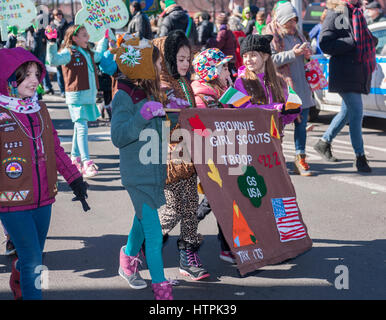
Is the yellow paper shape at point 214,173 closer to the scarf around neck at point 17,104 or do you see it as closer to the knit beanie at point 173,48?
the knit beanie at point 173,48

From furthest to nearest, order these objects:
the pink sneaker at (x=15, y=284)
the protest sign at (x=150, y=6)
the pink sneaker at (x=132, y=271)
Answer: the protest sign at (x=150, y=6) < the pink sneaker at (x=132, y=271) < the pink sneaker at (x=15, y=284)

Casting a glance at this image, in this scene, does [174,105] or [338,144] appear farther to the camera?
[338,144]

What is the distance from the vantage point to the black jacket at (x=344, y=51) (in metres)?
7.50

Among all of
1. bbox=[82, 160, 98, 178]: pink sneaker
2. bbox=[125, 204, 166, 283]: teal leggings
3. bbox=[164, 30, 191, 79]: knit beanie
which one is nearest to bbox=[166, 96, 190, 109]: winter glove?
bbox=[164, 30, 191, 79]: knit beanie

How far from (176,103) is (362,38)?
4.08 m

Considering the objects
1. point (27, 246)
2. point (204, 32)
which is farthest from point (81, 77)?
point (204, 32)

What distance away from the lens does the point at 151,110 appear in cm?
352

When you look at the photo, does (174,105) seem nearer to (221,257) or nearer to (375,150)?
(221,257)

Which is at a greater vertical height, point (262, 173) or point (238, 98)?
point (238, 98)

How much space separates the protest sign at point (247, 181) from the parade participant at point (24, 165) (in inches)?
38.9

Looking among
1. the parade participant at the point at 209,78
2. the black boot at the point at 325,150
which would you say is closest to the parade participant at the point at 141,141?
the parade participant at the point at 209,78

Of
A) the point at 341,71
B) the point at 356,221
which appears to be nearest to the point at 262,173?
the point at 356,221

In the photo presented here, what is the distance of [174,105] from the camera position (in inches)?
168
